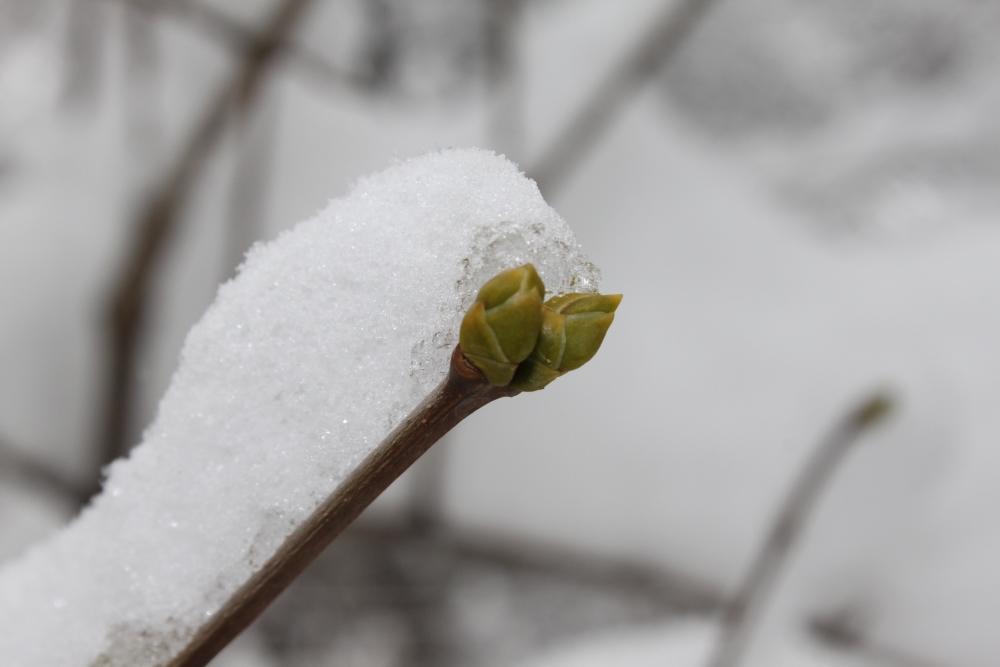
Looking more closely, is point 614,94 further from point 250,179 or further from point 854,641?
point 854,641

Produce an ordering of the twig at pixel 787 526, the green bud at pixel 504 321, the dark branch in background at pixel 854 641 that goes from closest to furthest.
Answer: the green bud at pixel 504 321
the twig at pixel 787 526
the dark branch in background at pixel 854 641

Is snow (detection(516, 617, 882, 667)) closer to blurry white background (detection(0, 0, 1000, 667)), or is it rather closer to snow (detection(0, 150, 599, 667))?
blurry white background (detection(0, 0, 1000, 667))

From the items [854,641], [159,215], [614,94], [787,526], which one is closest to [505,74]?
[614,94]

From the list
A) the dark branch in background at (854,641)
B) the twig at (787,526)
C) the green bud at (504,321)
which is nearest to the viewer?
the green bud at (504,321)

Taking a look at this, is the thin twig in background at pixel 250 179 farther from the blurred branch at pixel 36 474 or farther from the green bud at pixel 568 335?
the green bud at pixel 568 335

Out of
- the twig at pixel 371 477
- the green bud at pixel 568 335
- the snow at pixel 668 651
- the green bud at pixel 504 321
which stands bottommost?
the twig at pixel 371 477

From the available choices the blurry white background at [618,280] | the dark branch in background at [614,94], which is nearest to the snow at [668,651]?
the blurry white background at [618,280]

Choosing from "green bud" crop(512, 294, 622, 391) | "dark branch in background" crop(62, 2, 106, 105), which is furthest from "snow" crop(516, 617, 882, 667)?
"dark branch in background" crop(62, 2, 106, 105)
